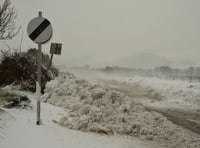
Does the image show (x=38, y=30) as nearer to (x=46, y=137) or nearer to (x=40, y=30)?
(x=40, y=30)

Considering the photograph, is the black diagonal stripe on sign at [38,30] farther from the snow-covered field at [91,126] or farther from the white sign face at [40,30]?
the snow-covered field at [91,126]

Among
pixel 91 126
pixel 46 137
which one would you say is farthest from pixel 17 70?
pixel 46 137

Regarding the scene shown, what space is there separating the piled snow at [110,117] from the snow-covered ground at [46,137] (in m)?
0.53

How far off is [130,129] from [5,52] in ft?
27.0

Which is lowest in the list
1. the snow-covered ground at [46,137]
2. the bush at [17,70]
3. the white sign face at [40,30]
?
the snow-covered ground at [46,137]

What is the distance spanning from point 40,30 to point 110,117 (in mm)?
3221

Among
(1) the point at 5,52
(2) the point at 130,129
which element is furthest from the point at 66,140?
(1) the point at 5,52

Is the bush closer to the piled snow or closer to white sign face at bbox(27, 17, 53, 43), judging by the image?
the piled snow

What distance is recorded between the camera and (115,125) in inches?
257

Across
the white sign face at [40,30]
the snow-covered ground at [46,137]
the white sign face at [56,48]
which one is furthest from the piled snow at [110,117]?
the white sign face at [56,48]

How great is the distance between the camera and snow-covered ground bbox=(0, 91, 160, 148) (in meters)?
4.06

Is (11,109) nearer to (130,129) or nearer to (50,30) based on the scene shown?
(50,30)

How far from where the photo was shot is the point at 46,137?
15.2 ft

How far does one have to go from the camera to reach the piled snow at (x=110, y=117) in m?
6.16
